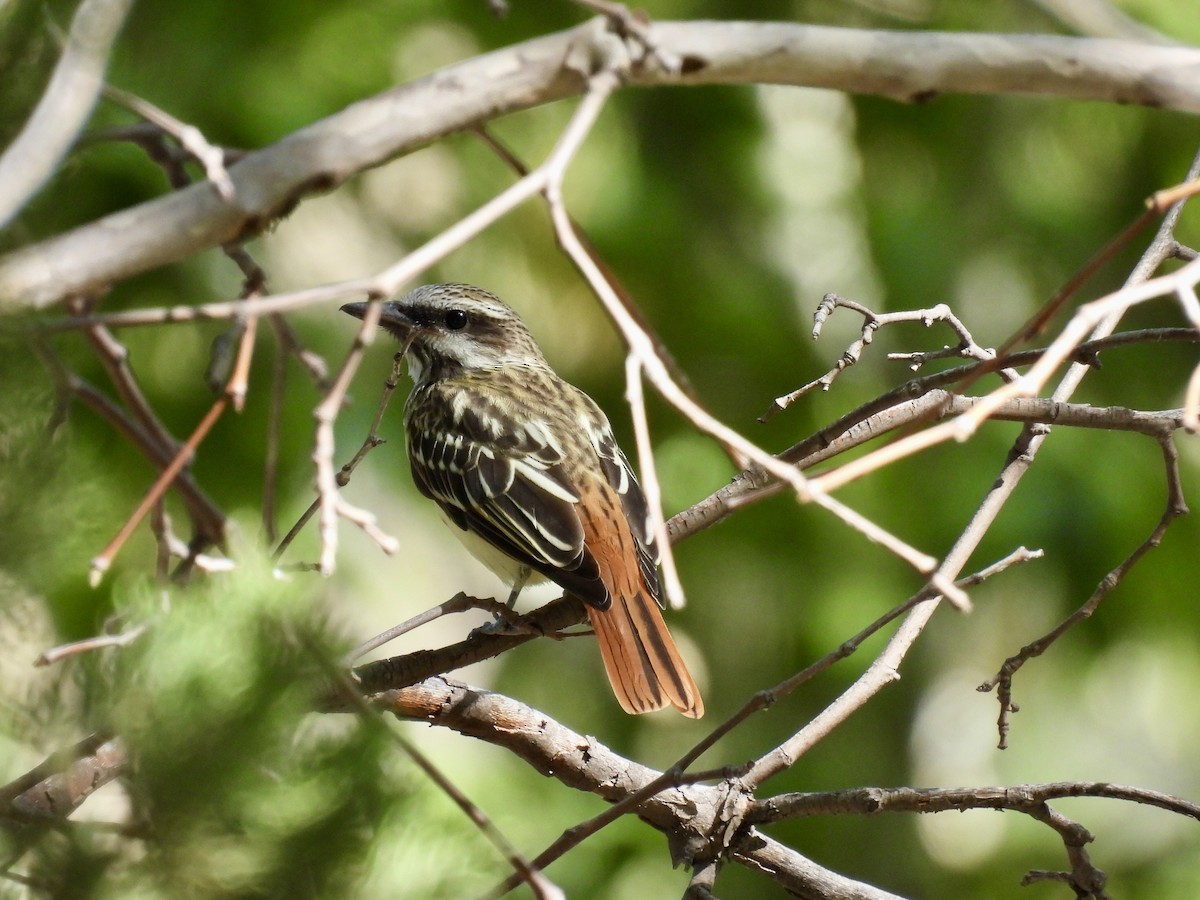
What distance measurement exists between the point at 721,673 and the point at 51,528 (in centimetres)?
541

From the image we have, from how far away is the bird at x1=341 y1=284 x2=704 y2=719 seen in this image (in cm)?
346

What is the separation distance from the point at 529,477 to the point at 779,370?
7.99 feet

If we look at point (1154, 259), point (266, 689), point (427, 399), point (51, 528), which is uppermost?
point (427, 399)

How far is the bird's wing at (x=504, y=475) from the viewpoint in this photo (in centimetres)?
360

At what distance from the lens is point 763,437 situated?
6.02 meters

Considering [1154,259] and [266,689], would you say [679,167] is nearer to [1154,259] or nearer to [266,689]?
[1154,259]

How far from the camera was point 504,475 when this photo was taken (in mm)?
3916

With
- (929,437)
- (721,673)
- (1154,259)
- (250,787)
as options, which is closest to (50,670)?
(250,787)

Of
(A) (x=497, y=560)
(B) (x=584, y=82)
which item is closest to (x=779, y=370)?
(A) (x=497, y=560)

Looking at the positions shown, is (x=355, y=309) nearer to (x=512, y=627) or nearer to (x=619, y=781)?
(x=512, y=627)

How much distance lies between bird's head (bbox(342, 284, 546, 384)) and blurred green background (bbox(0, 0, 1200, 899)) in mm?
606

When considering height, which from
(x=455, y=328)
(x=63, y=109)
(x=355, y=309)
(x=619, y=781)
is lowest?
(x=619, y=781)

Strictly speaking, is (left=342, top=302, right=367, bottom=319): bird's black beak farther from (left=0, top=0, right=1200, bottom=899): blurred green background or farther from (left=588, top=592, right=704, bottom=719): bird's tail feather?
(left=588, top=592, right=704, bottom=719): bird's tail feather

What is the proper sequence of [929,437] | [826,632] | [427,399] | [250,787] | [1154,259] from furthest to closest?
[826,632] < [427,399] < [1154,259] < [929,437] < [250,787]
